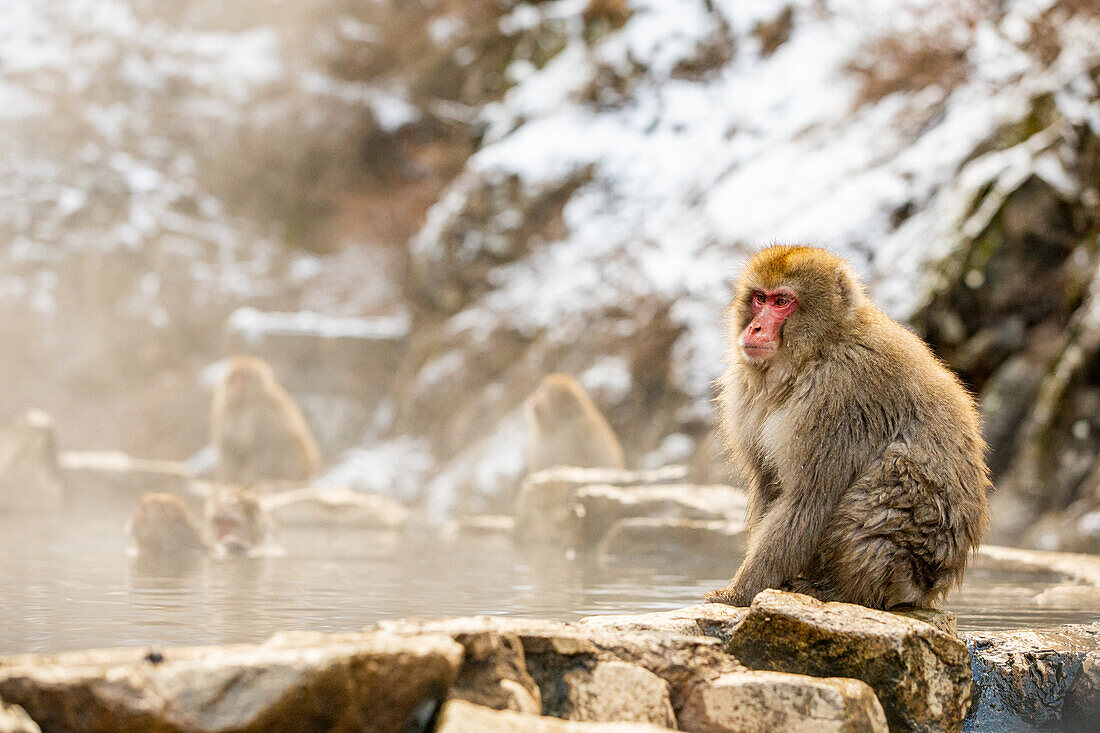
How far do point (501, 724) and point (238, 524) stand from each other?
3853mm

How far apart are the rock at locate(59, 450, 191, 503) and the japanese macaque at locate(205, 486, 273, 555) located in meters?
3.39

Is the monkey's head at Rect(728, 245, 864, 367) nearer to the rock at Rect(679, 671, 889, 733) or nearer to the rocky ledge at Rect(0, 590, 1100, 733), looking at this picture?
the rocky ledge at Rect(0, 590, 1100, 733)

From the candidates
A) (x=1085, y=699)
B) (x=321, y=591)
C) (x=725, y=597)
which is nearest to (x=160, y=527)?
(x=321, y=591)

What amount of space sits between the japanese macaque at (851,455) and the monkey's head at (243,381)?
6.36 metres

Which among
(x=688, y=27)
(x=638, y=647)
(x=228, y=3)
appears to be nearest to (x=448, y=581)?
(x=638, y=647)

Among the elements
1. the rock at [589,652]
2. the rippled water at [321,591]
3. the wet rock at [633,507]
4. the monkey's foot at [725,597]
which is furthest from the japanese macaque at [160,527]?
the rock at [589,652]

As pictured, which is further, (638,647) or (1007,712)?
(1007,712)

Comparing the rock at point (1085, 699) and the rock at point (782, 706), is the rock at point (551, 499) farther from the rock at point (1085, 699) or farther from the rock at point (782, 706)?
the rock at point (782, 706)

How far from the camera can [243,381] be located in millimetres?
8406

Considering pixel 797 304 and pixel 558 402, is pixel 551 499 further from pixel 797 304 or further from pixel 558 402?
pixel 797 304

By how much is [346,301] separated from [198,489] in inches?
328

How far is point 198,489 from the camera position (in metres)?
8.66

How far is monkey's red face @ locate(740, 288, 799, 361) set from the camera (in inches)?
109

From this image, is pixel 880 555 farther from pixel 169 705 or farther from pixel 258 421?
pixel 258 421
